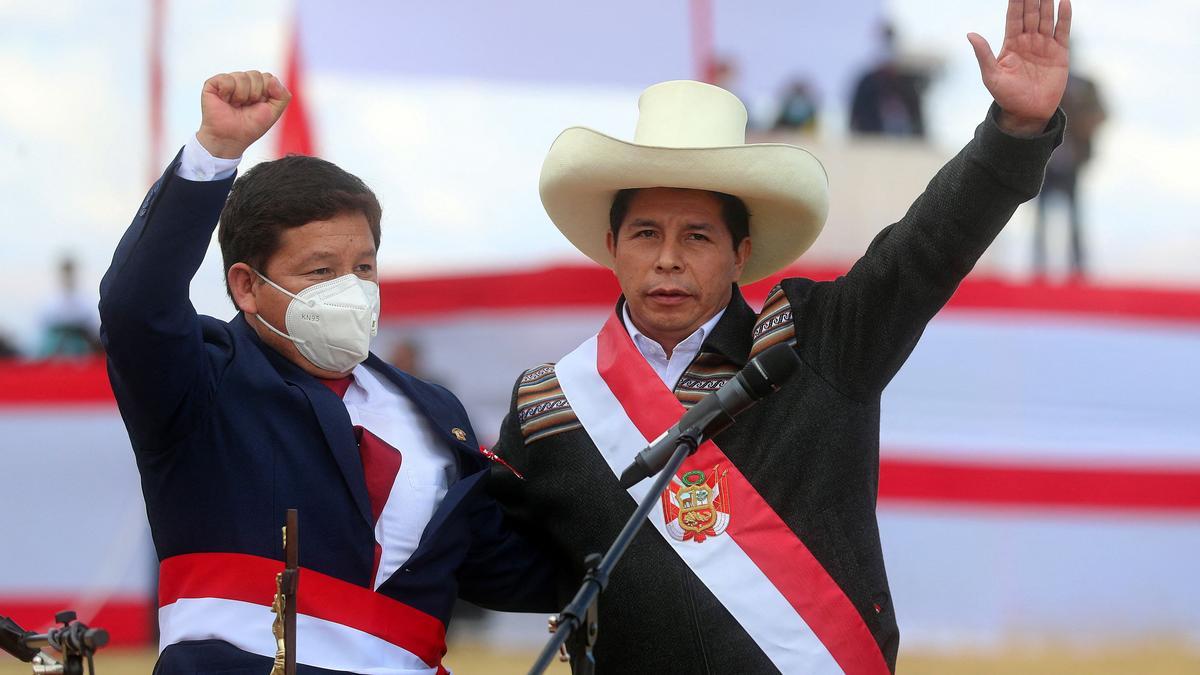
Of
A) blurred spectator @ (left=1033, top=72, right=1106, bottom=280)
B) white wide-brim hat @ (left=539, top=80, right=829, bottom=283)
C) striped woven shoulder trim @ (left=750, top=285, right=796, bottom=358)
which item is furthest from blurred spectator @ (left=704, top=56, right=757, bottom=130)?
striped woven shoulder trim @ (left=750, top=285, right=796, bottom=358)

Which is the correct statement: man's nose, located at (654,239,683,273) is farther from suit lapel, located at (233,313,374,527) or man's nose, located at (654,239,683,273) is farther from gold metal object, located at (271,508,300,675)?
gold metal object, located at (271,508,300,675)

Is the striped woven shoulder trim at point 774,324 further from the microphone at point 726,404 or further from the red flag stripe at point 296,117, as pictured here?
the red flag stripe at point 296,117

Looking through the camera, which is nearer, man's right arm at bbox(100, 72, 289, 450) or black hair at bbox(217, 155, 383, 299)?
man's right arm at bbox(100, 72, 289, 450)

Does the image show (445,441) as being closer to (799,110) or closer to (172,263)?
(172,263)

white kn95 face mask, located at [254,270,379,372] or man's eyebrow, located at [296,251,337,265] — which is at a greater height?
man's eyebrow, located at [296,251,337,265]

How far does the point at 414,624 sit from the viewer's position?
3.10 m

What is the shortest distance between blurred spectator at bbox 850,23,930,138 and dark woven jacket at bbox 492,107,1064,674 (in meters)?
6.11

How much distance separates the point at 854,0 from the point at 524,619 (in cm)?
441

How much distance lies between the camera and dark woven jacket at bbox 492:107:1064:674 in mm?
3238

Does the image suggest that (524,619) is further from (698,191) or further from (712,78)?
(698,191)

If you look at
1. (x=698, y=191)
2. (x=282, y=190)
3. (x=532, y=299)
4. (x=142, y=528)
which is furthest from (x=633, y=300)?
(x=142, y=528)

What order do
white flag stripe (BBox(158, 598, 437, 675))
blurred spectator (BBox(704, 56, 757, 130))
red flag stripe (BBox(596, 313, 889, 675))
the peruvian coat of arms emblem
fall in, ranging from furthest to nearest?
blurred spectator (BBox(704, 56, 757, 130)), the peruvian coat of arms emblem, red flag stripe (BBox(596, 313, 889, 675)), white flag stripe (BBox(158, 598, 437, 675))

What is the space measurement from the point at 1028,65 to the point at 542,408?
4.54ft

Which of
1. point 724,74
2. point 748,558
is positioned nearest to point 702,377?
point 748,558
